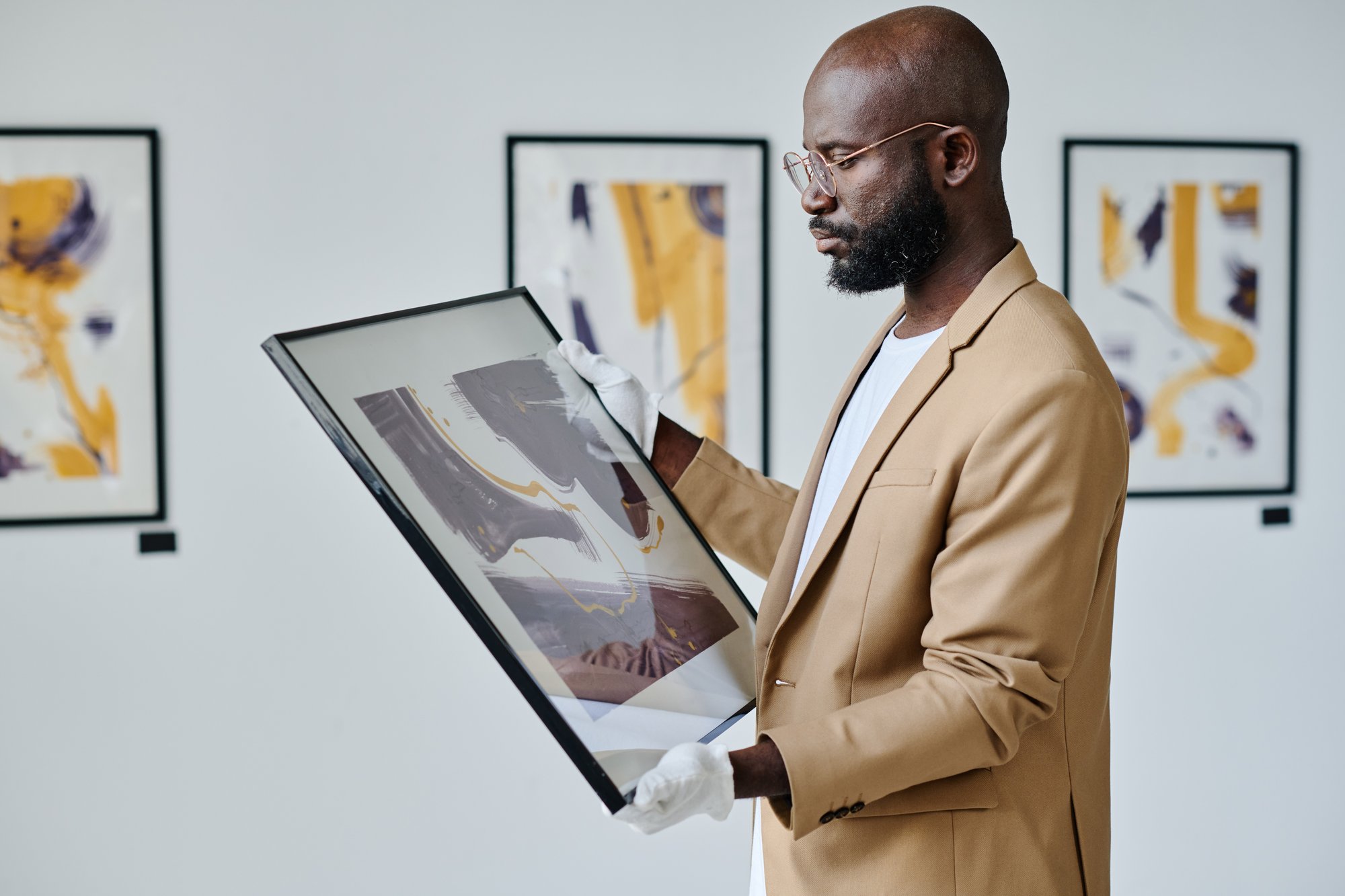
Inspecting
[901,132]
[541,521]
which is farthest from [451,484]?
[901,132]

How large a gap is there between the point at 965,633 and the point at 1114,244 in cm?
217

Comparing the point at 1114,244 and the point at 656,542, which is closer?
the point at 656,542

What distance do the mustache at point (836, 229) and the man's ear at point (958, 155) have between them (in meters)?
0.11

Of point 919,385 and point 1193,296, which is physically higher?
point 1193,296

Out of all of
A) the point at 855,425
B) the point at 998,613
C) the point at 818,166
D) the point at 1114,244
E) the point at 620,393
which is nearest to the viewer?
the point at 998,613

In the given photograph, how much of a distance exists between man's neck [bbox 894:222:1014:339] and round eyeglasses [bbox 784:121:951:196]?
0.14 metres

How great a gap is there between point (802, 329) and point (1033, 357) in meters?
1.71

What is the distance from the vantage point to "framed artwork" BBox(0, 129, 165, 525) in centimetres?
250

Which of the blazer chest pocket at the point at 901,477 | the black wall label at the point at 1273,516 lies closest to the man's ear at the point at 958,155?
the blazer chest pocket at the point at 901,477

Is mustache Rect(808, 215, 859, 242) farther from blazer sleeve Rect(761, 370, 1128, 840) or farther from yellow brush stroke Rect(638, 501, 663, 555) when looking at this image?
yellow brush stroke Rect(638, 501, 663, 555)

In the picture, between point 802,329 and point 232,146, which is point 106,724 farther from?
point 802,329

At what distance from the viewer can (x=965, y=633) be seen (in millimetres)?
1017

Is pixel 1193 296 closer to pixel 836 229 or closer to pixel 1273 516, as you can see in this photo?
pixel 1273 516

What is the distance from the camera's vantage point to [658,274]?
8.77ft
